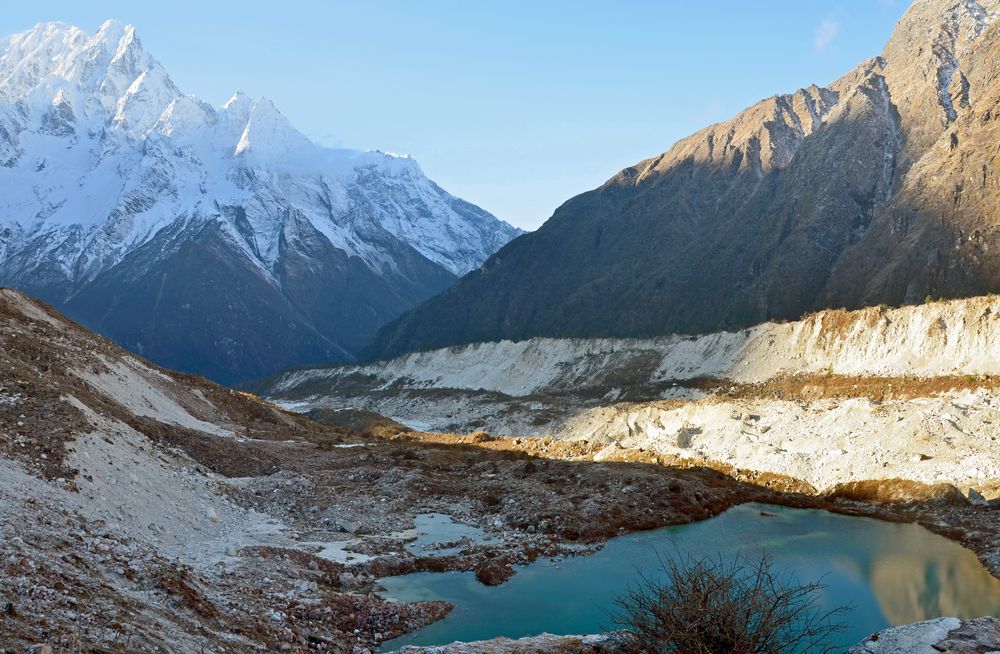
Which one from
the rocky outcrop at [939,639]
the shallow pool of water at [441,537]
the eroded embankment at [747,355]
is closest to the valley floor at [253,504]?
the shallow pool of water at [441,537]

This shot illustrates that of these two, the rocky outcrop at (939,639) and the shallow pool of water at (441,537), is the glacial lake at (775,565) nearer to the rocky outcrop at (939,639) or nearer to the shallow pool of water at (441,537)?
the shallow pool of water at (441,537)

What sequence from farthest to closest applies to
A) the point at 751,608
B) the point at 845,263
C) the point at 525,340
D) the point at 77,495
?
the point at 525,340 → the point at 845,263 → the point at 77,495 → the point at 751,608

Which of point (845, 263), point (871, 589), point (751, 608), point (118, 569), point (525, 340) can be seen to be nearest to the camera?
point (751, 608)

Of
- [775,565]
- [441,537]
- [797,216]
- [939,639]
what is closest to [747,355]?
[797,216]

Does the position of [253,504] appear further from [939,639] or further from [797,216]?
[797,216]

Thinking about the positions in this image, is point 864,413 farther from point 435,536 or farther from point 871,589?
point 435,536

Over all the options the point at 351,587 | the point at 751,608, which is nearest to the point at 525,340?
the point at 351,587
